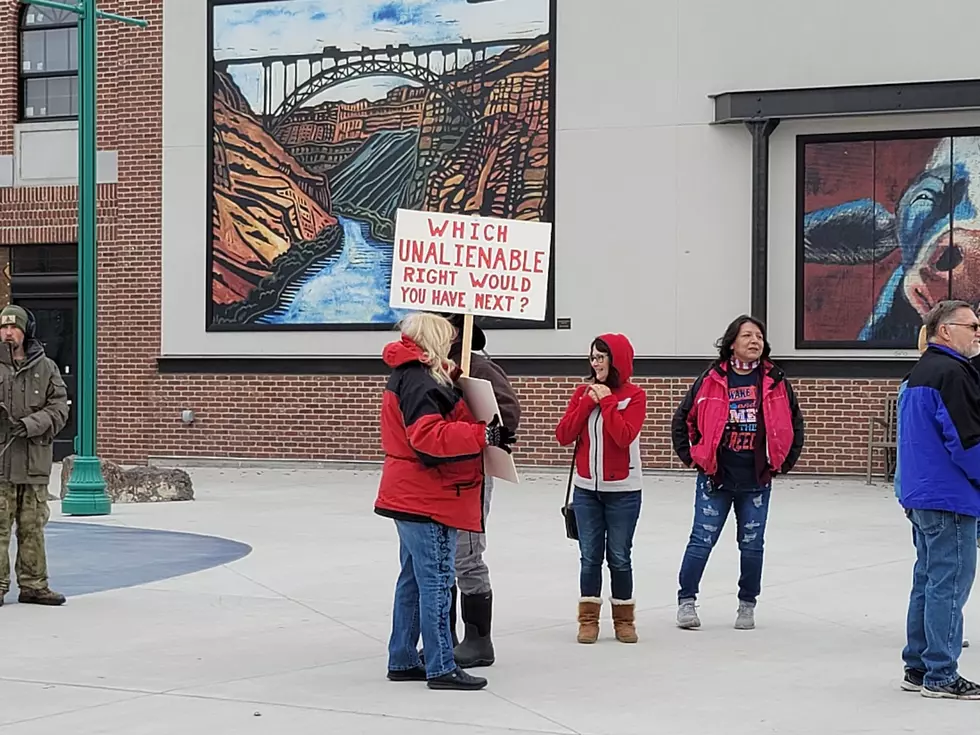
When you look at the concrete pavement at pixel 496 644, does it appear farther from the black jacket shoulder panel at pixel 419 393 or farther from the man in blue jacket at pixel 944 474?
the black jacket shoulder panel at pixel 419 393

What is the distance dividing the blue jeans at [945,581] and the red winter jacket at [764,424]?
186cm

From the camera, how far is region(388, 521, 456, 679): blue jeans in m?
7.81

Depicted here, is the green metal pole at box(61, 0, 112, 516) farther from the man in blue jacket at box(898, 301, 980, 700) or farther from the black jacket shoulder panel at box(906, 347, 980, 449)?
the black jacket shoulder panel at box(906, 347, 980, 449)

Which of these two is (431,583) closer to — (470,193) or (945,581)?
(945,581)

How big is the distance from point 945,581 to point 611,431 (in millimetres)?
2208

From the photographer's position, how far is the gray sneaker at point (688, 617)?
9672 millimetres

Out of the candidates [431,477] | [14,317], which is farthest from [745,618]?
[14,317]

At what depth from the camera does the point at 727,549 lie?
13547 millimetres

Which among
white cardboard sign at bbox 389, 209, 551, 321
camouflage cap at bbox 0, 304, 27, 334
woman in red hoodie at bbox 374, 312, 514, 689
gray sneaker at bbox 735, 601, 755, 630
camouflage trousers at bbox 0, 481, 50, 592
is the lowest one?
gray sneaker at bbox 735, 601, 755, 630

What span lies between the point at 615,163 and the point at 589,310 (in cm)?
193

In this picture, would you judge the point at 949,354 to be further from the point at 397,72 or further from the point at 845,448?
the point at 397,72

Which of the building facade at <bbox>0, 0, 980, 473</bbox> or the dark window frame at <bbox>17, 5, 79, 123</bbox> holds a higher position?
the dark window frame at <bbox>17, 5, 79, 123</bbox>

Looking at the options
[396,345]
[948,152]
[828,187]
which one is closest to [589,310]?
[828,187]

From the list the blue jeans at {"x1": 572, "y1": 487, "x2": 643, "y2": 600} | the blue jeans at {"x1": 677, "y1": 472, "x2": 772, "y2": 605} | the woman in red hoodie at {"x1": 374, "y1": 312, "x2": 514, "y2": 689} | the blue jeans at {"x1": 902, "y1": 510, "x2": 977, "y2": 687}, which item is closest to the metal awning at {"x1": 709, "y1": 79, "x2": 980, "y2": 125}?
the blue jeans at {"x1": 677, "y1": 472, "x2": 772, "y2": 605}
